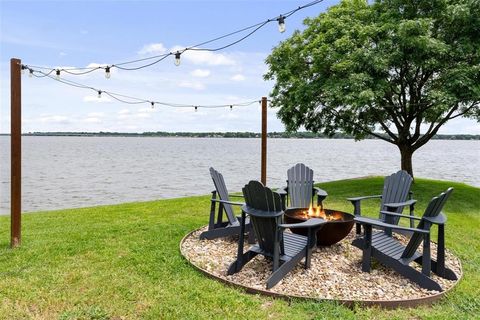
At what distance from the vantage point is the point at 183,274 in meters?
3.68

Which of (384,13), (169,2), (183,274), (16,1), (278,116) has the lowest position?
(183,274)

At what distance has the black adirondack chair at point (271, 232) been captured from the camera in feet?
11.3

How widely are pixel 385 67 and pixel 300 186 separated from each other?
4.71 m

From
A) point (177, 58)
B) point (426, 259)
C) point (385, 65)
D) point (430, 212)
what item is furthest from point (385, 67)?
point (426, 259)

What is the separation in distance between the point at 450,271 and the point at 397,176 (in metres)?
1.99

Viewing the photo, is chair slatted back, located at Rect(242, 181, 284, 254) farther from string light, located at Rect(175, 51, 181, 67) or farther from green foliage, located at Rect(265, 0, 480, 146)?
green foliage, located at Rect(265, 0, 480, 146)

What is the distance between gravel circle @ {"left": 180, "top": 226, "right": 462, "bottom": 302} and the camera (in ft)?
10.9

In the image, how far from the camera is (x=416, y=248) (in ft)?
12.6

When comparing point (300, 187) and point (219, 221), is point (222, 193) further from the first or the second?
point (300, 187)

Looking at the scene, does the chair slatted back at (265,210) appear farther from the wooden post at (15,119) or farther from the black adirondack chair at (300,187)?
the wooden post at (15,119)

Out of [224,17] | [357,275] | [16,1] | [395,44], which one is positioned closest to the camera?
[357,275]

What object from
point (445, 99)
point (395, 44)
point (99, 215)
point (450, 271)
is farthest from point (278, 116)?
point (450, 271)

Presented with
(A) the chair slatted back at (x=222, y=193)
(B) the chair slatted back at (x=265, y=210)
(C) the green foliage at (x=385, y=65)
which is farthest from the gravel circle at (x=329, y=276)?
(C) the green foliage at (x=385, y=65)

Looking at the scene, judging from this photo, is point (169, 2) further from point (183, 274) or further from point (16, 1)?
point (183, 274)
